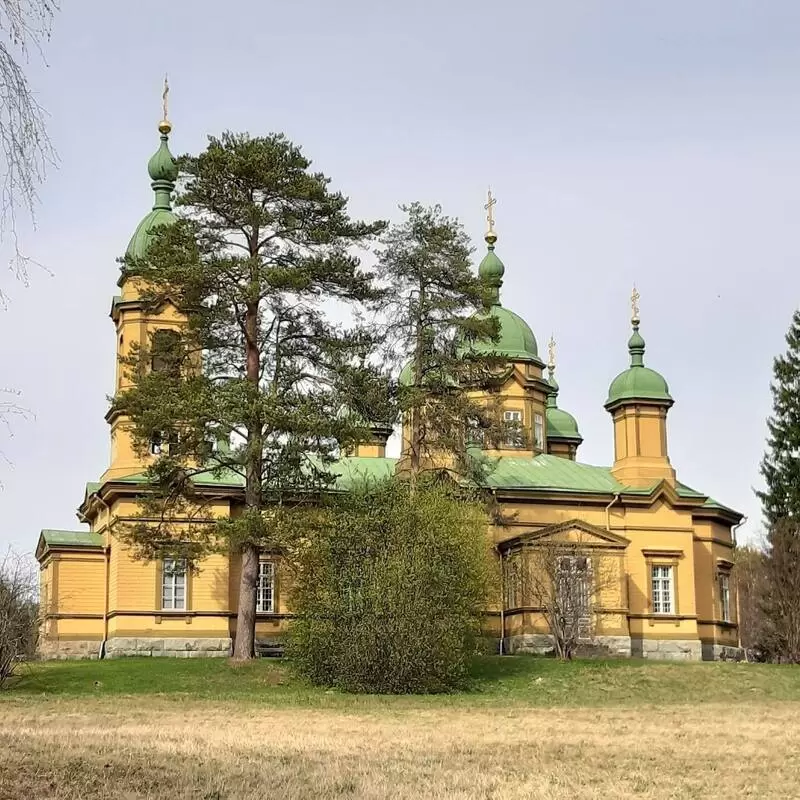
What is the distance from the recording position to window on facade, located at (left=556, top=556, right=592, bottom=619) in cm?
3512

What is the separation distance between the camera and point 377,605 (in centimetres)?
2589

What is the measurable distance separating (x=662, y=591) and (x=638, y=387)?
7.18 m

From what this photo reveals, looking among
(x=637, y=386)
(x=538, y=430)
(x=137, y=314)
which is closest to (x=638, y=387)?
(x=637, y=386)

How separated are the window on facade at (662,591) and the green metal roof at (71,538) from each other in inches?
689

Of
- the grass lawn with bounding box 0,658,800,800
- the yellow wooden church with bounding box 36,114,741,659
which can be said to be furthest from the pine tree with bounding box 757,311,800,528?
the grass lawn with bounding box 0,658,800,800

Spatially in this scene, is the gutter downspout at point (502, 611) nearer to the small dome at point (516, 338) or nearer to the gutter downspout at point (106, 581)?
the small dome at point (516, 338)

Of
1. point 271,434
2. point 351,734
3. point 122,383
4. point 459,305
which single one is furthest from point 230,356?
point 351,734

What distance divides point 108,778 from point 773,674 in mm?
23554

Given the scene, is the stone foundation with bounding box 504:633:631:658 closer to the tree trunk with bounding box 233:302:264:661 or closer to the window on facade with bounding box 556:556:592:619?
the window on facade with bounding box 556:556:592:619

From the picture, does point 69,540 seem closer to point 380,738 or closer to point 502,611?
point 502,611

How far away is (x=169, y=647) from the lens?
117 ft

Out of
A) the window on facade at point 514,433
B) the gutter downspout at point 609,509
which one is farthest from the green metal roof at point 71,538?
the gutter downspout at point 609,509

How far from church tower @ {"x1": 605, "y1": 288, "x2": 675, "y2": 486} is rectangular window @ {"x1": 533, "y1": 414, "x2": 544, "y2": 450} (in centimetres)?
258

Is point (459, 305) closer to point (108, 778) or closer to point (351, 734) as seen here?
point (351, 734)
